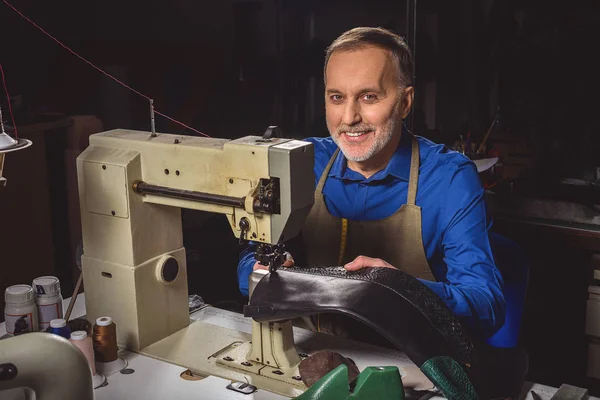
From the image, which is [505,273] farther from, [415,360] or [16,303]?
[16,303]

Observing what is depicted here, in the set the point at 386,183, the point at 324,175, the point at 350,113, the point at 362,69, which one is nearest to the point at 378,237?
the point at 386,183

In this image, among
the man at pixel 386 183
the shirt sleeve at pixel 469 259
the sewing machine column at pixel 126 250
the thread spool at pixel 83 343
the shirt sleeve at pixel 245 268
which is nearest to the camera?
the thread spool at pixel 83 343

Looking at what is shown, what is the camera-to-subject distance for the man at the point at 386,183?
2.30 metres

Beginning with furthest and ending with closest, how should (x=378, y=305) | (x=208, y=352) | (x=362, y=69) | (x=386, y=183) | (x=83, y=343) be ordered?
(x=386, y=183), (x=362, y=69), (x=208, y=352), (x=83, y=343), (x=378, y=305)

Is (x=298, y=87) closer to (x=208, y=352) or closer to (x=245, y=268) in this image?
(x=245, y=268)

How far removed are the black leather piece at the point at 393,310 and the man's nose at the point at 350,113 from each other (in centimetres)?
75

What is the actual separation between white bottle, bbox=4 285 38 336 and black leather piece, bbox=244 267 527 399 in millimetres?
558

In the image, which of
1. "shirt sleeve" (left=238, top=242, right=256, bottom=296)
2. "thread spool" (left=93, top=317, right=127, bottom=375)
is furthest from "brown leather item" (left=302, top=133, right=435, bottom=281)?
"thread spool" (left=93, top=317, right=127, bottom=375)

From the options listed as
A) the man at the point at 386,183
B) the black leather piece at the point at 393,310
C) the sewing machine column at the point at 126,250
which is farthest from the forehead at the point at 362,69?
the black leather piece at the point at 393,310

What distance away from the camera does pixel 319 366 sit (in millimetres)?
1614

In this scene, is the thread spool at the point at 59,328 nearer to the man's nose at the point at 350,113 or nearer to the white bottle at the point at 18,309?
the white bottle at the point at 18,309

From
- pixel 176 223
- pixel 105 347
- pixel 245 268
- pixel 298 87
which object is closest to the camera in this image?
pixel 105 347

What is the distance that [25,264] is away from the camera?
3268mm

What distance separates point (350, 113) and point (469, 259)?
583mm
